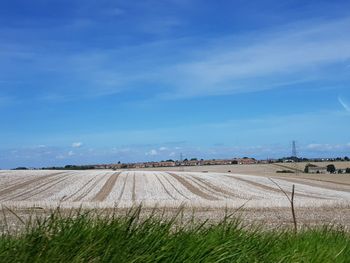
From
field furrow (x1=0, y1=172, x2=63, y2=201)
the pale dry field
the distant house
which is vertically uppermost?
the distant house

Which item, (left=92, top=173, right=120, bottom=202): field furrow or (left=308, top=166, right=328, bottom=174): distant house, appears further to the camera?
(left=308, top=166, right=328, bottom=174): distant house

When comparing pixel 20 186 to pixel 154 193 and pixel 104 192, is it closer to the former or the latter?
pixel 104 192

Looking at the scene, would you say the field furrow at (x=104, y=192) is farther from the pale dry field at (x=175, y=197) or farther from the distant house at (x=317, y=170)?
the distant house at (x=317, y=170)

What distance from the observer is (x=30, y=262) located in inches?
184

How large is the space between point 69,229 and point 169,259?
3.38 ft

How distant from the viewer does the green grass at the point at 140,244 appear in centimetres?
501

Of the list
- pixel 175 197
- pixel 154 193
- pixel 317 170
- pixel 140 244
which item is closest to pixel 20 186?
pixel 154 193

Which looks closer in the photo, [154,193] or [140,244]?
[140,244]

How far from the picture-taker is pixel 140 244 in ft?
18.4

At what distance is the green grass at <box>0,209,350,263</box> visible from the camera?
5.01 metres

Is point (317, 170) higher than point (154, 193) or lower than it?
higher

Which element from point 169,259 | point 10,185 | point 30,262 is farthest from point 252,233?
point 10,185

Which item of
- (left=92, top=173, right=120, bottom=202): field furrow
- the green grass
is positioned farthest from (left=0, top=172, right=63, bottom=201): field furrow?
the green grass

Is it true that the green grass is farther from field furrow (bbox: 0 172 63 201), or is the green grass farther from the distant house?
the distant house
